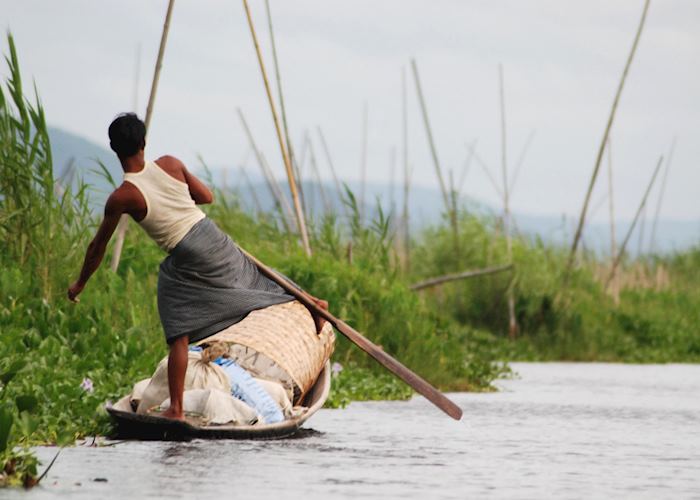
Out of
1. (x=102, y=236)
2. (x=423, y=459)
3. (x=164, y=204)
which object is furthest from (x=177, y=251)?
(x=423, y=459)

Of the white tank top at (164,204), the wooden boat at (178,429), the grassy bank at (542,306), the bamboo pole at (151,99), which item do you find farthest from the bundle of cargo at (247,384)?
the grassy bank at (542,306)

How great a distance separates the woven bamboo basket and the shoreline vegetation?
70 cm

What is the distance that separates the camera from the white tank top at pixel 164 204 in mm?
6004

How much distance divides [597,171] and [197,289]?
587 cm

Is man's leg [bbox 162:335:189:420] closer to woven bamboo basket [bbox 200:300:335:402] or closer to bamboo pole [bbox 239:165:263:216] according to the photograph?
woven bamboo basket [bbox 200:300:335:402]

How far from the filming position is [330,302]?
9.60 meters

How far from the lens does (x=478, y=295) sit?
13.5 metres

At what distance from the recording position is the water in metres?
4.96

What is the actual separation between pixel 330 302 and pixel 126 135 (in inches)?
151

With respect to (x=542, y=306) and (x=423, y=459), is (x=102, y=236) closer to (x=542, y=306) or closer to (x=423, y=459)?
(x=423, y=459)

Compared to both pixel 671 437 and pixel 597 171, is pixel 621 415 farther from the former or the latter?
pixel 597 171

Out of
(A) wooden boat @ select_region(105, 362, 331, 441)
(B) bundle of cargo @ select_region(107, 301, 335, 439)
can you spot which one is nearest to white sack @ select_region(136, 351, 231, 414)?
(B) bundle of cargo @ select_region(107, 301, 335, 439)

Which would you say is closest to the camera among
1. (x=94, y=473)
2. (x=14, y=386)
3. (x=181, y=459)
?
(x=94, y=473)

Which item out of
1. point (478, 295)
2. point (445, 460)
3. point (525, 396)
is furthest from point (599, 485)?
point (478, 295)
